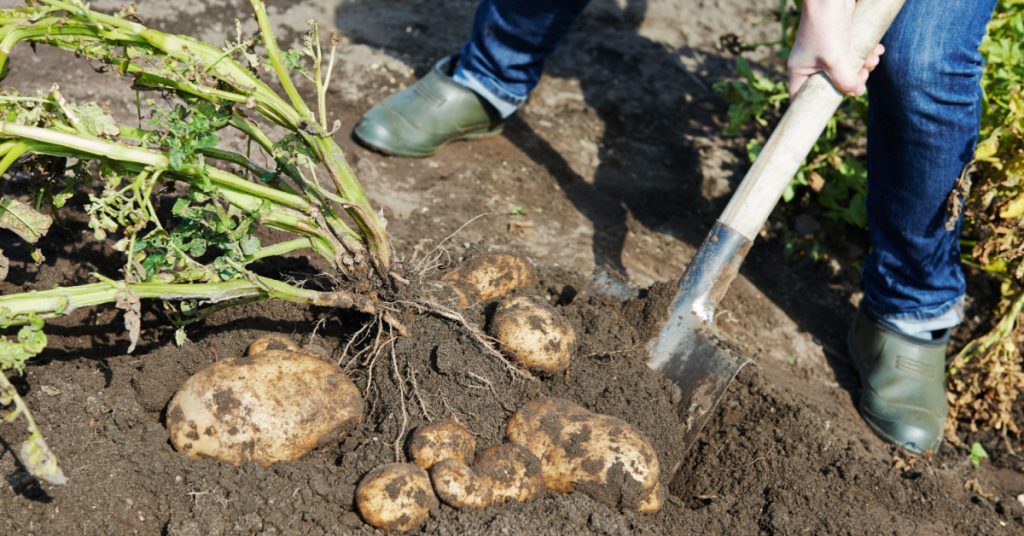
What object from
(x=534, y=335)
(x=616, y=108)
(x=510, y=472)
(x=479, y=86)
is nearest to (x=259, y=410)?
(x=510, y=472)

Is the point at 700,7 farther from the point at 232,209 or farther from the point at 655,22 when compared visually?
the point at 232,209

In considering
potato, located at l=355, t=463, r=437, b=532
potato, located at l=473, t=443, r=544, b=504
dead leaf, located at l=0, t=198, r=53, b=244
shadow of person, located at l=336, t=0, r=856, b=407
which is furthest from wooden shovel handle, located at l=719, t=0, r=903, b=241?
dead leaf, located at l=0, t=198, r=53, b=244

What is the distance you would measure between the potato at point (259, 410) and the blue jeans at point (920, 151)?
1877 mm

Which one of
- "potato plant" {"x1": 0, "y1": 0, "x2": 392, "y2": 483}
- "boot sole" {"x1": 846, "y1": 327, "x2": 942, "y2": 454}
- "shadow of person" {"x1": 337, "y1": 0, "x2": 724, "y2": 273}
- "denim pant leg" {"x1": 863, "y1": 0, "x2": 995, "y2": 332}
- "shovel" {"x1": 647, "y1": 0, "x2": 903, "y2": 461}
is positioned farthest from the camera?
"shadow of person" {"x1": 337, "y1": 0, "x2": 724, "y2": 273}

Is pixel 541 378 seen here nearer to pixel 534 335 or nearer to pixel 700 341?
pixel 534 335

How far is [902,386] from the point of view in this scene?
3.11m

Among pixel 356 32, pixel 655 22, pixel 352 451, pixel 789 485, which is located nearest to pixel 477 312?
pixel 352 451

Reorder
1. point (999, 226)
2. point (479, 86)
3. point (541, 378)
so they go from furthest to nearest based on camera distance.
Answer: point (479, 86) → point (999, 226) → point (541, 378)

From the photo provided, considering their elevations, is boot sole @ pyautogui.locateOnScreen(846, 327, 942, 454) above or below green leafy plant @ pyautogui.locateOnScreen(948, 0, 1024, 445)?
below

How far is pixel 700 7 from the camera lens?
17.0ft

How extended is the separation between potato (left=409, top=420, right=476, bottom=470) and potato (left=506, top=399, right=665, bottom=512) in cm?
15

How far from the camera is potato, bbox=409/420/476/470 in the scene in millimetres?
2172

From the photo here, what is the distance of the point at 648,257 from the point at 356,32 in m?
2.02

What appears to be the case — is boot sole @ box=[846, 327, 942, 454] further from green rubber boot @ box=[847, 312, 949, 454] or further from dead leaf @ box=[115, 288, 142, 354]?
dead leaf @ box=[115, 288, 142, 354]
